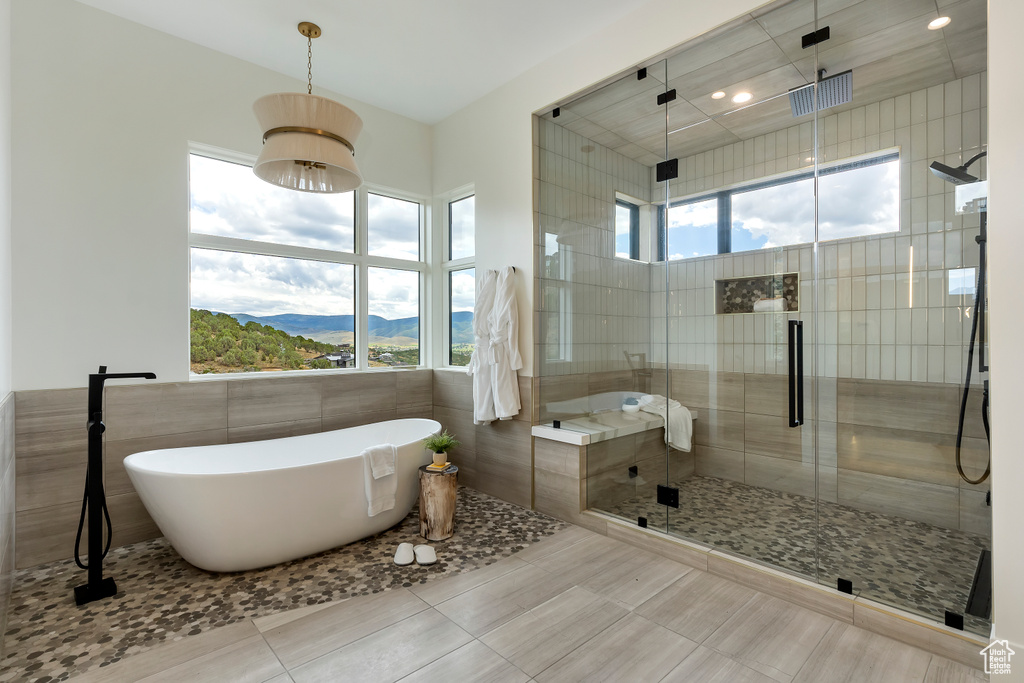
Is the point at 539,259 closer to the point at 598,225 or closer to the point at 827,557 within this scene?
the point at 598,225

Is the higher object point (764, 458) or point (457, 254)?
point (457, 254)

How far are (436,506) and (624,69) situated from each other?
9.48 feet

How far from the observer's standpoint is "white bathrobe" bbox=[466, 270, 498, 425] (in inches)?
142

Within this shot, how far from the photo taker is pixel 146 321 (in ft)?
9.77

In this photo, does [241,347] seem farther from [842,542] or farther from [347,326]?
[842,542]

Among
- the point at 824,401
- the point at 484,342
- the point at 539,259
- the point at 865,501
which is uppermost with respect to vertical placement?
the point at 539,259

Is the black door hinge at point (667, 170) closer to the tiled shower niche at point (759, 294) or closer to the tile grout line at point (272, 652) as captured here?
the tiled shower niche at point (759, 294)

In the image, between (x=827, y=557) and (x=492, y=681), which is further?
(x=827, y=557)

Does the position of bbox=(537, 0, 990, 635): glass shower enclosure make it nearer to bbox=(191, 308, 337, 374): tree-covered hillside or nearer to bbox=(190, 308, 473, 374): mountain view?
bbox=(190, 308, 473, 374): mountain view

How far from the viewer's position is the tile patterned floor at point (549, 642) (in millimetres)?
1765

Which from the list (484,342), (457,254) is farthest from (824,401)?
(457,254)

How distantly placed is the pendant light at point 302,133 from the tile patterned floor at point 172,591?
2.02 m

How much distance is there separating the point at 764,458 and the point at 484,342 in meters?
1.99

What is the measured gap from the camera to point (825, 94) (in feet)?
7.27
